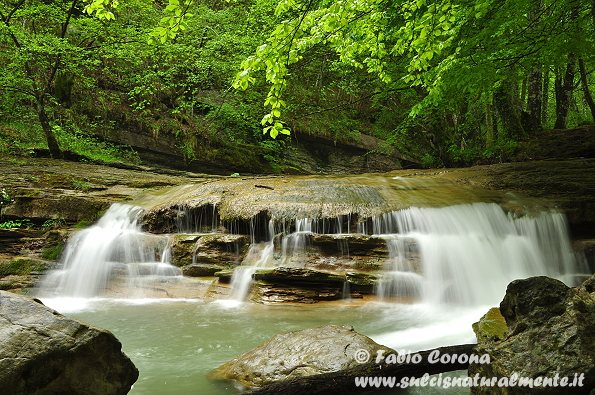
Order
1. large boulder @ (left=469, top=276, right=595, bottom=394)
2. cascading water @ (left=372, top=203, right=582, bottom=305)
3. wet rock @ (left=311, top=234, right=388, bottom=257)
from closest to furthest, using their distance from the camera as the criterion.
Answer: large boulder @ (left=469, top=276, right=595, bottom=394), cascading water @ (left=372, top=203, right=582, bottom=305), wet rock @ (left=311, top=234, right=388, bottom=257)

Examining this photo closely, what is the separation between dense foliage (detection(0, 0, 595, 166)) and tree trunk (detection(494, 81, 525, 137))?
0.05 m

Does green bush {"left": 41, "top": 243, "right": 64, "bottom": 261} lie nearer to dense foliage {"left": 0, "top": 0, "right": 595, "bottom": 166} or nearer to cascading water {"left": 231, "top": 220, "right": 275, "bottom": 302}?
cascading water {"left": 231, "top": 220, "right": 275, "bottom": 302}

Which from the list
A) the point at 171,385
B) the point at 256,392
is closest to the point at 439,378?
the point at 256,392

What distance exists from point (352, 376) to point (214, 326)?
10.9 ft

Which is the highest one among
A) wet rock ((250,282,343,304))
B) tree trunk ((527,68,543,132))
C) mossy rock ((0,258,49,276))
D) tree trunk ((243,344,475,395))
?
tree trunk ((527,68,543,132))

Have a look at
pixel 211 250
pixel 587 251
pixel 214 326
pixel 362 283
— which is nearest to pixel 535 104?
pixel 587 251

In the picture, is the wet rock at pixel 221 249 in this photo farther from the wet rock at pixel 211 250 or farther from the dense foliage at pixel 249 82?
the dense foliage at pixel 249 82

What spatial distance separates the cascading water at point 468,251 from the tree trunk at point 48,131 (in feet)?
37.1

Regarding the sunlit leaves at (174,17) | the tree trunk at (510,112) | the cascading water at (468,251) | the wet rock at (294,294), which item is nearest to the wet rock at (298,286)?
the wet rock at (294,294)

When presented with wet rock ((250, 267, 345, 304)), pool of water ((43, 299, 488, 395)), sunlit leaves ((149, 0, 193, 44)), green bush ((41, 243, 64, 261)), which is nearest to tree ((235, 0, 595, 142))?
sunlit leaves ((149, 0, 193, 44))

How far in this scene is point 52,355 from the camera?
2.59 meters

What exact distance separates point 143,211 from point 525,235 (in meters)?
8.95

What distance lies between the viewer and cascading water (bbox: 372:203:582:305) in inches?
294

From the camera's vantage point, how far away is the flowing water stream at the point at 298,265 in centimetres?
557
